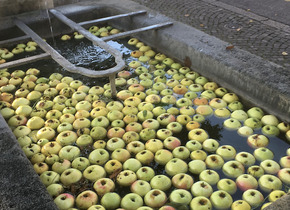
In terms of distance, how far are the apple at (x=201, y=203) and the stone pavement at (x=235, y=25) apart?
244 centimetres

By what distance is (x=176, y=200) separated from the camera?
3.00 metres

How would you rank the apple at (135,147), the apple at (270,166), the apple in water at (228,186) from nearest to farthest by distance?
the apple in water at (228,186)
the apple at (270,166)
the apple at (135,147)

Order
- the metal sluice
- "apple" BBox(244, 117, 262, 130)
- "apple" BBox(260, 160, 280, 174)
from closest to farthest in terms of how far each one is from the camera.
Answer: "apple" BBox(260, 160, 280, 174), "apple" BBox(244, 117, 262, 130), the metal sluice

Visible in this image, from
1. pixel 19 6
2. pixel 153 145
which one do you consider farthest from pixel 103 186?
pixel 19 6

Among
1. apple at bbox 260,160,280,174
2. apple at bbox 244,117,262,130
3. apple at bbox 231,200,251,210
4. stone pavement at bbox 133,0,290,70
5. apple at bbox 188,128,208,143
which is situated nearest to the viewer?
apple at bbox 231,200,251,210

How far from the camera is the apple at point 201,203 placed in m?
2.89

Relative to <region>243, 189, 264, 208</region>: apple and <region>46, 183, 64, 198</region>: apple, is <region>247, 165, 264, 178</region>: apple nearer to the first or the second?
<region>243, 189, 264, 208</region>: apple

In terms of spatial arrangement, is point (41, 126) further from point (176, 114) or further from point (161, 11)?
point (161, 11)

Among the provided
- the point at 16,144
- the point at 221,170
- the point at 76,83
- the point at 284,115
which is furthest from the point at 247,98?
the point at 16,144

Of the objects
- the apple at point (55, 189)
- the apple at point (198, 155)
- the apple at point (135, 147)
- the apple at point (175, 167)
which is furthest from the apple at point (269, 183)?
the apple at point (55, 189)

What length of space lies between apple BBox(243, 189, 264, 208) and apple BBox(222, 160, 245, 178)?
28 centimetres

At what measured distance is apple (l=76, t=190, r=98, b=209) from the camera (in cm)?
A: 301

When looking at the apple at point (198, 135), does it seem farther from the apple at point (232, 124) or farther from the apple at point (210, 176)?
the apple at point (210, 176)

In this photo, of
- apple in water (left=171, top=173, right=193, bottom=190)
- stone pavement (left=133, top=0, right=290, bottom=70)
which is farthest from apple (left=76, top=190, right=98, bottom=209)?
stone pavement (left=133, top=0, right=290, bottom=70)
